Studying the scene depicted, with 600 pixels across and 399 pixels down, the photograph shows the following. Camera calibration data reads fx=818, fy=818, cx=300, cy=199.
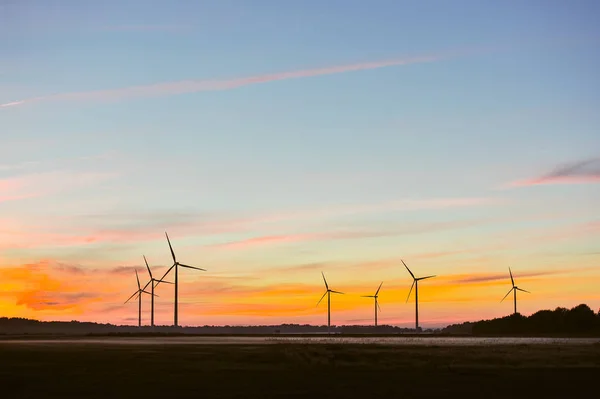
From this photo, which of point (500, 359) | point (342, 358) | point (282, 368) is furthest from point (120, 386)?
point (500, 359)

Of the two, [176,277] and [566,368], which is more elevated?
[176,277]

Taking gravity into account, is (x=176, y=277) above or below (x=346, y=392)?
above

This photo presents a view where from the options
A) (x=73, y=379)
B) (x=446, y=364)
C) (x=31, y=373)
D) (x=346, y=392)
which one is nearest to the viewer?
(x=346, y=392)

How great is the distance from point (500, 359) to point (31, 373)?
3380 cm

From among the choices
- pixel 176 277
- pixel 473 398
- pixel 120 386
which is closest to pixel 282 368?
pixel 120 386

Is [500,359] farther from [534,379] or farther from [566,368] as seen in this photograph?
[534,379]

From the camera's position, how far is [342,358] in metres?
63.8

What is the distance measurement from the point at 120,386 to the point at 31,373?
10.1 meters

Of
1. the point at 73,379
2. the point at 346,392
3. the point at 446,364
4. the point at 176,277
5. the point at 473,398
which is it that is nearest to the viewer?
the point at 473,398

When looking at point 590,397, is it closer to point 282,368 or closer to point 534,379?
point 534,379

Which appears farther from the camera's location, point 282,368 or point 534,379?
point 282,368

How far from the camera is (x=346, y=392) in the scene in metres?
37.0

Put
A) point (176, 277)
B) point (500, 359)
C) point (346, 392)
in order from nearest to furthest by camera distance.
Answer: point (346, 392)
point (500, 359)
point (176, 277)

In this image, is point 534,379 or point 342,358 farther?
point 342,358
